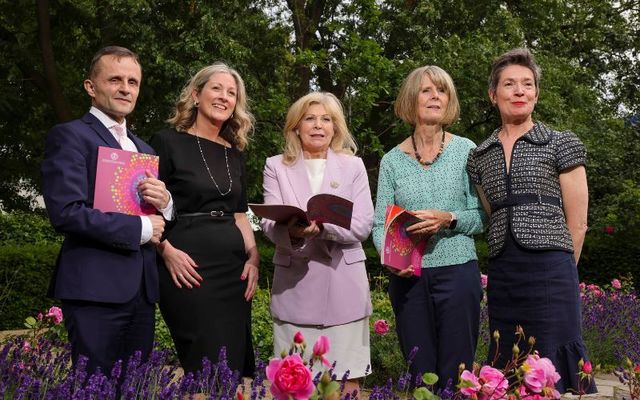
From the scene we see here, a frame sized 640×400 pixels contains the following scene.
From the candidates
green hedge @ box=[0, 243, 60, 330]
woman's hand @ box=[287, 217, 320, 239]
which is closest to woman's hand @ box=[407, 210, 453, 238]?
woman's hand @ box=[287, 217, 320, 239]

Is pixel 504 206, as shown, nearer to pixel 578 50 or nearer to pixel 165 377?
pixel 165 377

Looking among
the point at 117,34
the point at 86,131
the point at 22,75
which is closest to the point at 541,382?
the point at 86,131

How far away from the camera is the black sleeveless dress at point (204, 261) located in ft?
11.9

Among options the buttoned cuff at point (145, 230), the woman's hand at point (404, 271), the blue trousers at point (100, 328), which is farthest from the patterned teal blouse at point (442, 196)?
the blue trousers at point (100, 328)

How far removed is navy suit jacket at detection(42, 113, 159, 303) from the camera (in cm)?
302

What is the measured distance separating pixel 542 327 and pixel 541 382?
1143 mm

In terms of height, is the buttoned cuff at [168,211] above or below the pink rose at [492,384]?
above

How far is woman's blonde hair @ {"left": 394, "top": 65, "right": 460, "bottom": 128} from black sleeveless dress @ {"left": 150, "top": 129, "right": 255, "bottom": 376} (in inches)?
36.7

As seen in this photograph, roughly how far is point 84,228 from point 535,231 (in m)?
1.85

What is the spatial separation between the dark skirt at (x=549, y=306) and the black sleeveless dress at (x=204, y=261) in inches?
47.7

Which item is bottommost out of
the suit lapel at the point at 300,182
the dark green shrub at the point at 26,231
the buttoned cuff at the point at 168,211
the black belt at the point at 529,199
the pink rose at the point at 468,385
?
the pink rose at the point at 468,385

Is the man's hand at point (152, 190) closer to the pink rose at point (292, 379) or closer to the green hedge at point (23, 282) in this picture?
the pink rose at point (292, 379)

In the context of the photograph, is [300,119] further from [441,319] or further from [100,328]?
[100,328]

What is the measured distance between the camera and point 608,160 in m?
12.8
